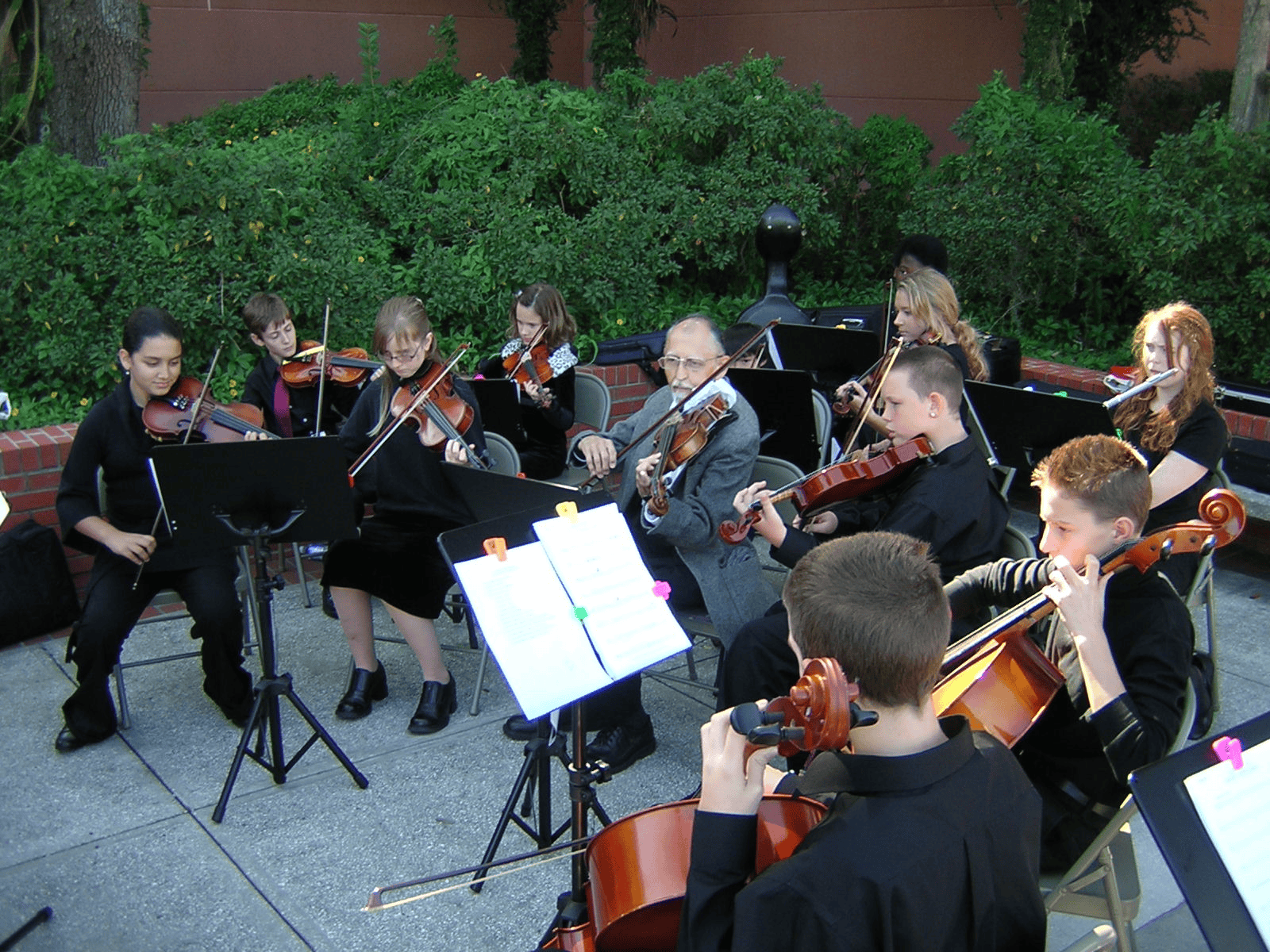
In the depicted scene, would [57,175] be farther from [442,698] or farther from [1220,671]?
[1220,671]

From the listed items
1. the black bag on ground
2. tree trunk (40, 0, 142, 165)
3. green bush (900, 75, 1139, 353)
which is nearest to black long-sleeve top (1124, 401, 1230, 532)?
green bush (900, 75, 1139, 353)

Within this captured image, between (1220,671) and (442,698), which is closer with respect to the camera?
(442,698)

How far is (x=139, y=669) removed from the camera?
13.7 feet

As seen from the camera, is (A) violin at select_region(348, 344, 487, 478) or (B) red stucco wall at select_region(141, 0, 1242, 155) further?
(B) red stucco wall at select_region(141, 0, 1242, 155)

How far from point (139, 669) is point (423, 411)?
4.71 ft

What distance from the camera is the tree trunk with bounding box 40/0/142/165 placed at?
5871 mm

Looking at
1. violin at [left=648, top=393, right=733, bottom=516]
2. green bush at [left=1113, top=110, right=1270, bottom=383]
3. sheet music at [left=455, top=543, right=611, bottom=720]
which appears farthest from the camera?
green bush at [left=1113, top=110, right=1270, bottom=383]

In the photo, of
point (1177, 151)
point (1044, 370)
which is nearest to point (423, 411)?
point (1044, 370)

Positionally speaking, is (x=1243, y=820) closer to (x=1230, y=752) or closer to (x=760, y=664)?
(x=1230, y=752)

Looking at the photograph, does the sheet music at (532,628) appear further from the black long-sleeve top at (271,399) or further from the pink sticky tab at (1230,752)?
the black long-sleeve top at (271,399)

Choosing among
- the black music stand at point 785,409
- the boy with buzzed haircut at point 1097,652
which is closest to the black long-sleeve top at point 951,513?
the boy with buzzed haircut at point 1097,652

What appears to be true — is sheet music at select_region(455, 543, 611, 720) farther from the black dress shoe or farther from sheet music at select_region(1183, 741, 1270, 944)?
the black dress shoe

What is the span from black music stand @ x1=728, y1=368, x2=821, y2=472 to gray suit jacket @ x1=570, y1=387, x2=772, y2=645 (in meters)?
0.75

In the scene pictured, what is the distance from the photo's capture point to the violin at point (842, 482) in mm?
3309
